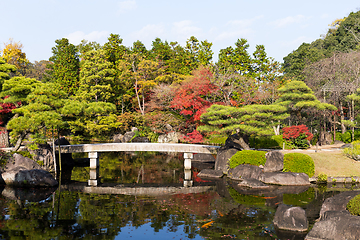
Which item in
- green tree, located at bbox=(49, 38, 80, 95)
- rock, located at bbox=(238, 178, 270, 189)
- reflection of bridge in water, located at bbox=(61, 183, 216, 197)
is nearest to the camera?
reflection of bridge in water, located at bbox=(61, 183, 216, 197)

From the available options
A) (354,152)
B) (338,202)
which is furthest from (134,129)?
(338,202)

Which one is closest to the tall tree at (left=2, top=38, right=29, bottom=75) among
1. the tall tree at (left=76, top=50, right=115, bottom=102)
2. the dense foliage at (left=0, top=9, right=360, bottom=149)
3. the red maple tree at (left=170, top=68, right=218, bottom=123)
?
the dense foliage at (left=0, top=9, right=360, bottom=149)

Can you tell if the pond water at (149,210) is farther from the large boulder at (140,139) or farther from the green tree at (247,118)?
the large boulder at (140,139)

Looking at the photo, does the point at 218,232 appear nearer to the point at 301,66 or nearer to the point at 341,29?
the point at 301,66

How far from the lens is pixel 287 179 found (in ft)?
66.5

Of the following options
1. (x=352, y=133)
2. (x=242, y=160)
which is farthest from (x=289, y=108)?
(x=242, y=160)

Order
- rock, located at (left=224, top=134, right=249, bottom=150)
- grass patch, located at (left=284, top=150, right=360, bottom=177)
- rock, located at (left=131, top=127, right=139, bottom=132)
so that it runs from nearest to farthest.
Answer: grass patch, located at (left=284, top=150, right=360, bottom=177)
rock, located at (left=224, top=134, right=249, bottom=150)
rock, located at (left=131, top=127, right=139, bottom=132)

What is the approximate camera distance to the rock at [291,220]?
12219mm

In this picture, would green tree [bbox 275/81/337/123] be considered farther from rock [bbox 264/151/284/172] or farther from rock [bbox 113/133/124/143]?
rock [bbox 113/133/124/143]

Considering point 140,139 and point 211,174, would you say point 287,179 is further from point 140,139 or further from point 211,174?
point 140,139

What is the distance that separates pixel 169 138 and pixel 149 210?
2597 centimetres

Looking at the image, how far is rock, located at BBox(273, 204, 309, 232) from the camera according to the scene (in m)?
12.2

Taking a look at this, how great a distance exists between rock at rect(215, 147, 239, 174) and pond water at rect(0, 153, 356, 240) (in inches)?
81.2

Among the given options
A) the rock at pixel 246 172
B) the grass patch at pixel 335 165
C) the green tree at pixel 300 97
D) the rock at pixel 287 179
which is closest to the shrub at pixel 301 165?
the rock at pixel 287 179
